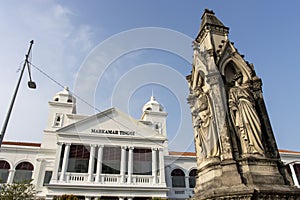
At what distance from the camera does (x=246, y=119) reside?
19.8 ft

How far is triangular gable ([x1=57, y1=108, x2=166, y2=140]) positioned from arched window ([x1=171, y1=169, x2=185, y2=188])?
224 inches

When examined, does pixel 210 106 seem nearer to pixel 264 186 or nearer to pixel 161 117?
pixel 264 186

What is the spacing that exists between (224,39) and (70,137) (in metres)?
23.1

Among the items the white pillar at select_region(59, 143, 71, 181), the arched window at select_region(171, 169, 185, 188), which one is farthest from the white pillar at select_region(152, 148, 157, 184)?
the white pillar at select_region(59, 143, 71, 181)

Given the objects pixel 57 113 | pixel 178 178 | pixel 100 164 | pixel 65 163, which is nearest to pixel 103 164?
pixel 100 164

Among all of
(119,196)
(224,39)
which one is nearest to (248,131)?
(224,39)

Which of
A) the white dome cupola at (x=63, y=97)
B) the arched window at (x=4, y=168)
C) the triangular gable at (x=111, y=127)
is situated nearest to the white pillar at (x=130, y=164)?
the triangular gable at (x=111, y=127)

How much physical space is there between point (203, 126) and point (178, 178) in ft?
83.1

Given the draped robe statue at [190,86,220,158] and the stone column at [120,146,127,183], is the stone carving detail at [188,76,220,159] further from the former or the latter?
Result: the stone column at [120,146,127,183]

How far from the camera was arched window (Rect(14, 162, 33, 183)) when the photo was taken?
1067 inches

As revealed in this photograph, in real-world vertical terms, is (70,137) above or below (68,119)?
below

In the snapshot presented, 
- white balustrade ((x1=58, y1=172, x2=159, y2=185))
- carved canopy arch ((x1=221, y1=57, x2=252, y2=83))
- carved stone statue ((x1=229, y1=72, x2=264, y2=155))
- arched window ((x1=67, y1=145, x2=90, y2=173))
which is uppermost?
arched window ((x1=67, y1=145, x2=90, y2=173))

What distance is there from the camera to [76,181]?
23.9 meters

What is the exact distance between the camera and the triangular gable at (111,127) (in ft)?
89.2
